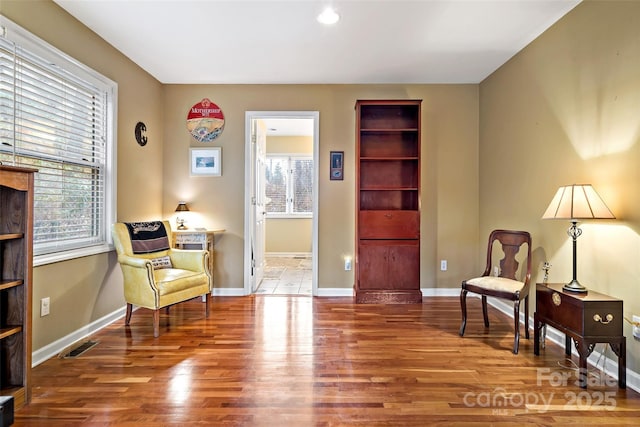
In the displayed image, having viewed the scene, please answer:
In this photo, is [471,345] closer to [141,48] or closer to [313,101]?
[313,101]

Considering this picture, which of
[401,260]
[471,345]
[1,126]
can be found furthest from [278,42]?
[471,345]

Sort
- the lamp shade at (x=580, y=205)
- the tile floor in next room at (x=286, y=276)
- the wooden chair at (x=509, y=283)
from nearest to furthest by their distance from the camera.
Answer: the lamp shade at (x=580, y=205) < the wooden chair at (x=509, y=283) < the tile floor in next room at (x=286, y=276)

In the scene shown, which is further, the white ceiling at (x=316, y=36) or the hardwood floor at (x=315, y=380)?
the white ceiling at (x=316, y=36)

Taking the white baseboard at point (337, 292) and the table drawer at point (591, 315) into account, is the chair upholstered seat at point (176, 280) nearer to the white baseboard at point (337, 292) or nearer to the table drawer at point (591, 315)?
the white baseboard at point (337, 292)

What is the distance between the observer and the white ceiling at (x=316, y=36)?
7.96ft

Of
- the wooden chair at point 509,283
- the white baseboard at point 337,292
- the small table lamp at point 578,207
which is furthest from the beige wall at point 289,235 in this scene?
the small table lamp at point 578,207

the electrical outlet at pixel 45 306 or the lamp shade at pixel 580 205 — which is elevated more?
the lamp shade at pixel 580 205

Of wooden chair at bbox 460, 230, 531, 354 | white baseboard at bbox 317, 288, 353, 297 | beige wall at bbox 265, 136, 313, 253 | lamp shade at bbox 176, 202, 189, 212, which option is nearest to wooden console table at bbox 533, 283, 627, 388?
wooden chair at bbox 460, 230, 531, 354

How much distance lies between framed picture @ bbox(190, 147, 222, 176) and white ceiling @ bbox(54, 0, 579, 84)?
0.83m

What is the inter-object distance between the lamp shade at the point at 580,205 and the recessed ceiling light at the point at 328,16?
205 centimetres

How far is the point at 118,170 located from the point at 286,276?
2.78 meters

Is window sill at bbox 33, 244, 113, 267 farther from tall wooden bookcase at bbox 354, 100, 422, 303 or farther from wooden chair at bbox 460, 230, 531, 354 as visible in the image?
wooden chair at bbox 460, 230, 531, 354

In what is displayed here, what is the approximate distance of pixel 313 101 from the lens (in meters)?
3.94

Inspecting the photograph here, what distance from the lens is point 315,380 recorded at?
80.4 inches
